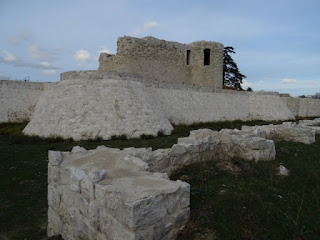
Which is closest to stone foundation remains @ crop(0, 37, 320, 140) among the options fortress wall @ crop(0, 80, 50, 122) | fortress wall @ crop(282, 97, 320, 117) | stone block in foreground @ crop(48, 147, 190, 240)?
fortress wall @ crop(0, 80, 50, 122)

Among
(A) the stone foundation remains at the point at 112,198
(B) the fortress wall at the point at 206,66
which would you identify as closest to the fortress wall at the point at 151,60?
(B) the fortress wall at the point at 206,66

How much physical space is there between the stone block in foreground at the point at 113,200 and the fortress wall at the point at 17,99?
45.8ft

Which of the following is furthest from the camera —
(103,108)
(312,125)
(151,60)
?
(151,60)

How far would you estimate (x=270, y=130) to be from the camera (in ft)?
33.8

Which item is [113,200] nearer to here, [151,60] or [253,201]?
[253,201]

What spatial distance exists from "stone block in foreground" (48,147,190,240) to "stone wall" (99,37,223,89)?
→ 13.9 m

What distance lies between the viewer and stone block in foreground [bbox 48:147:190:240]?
9.60ft

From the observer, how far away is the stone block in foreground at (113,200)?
115 inches

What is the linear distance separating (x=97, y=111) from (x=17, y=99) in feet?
23.6

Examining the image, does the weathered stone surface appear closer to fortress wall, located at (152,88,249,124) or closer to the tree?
fortress wall, located at (152,88,249,124)

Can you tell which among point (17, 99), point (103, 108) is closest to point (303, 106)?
point (103, 108)

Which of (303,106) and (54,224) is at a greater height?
(303,106)

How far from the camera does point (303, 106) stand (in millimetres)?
31422

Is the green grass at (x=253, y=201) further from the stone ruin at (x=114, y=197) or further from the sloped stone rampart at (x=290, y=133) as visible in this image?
the sloped stone rampart at (x=290, y=133)
